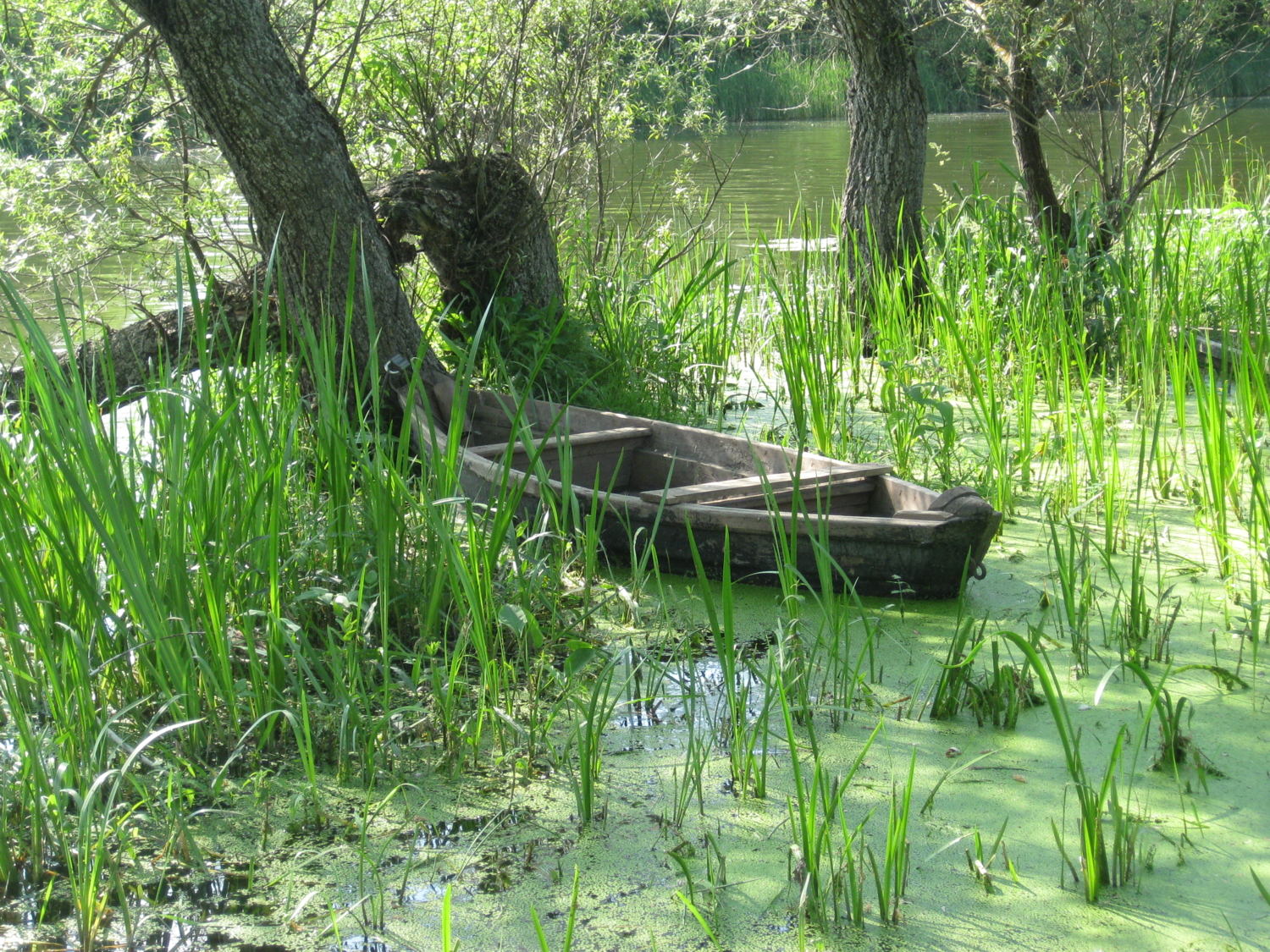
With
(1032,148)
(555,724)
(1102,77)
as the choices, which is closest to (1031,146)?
(1032,148)

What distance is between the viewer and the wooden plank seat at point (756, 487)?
10.9 ft

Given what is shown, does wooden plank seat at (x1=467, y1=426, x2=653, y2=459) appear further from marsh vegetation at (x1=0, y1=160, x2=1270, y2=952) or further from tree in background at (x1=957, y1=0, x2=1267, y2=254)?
tree in background at (x1=957, y1=0, x2=1267, y2=254)

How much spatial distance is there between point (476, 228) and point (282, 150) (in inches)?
42.8

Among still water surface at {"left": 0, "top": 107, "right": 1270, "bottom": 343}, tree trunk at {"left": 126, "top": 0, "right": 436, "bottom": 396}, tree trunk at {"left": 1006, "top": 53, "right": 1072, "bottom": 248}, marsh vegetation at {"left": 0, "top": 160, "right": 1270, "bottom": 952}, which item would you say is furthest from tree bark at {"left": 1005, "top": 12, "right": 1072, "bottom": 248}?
tree trunk at {"left": 126, "top": 0, "right": 436, "bottom": 396}

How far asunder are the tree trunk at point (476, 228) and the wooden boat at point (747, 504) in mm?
1183

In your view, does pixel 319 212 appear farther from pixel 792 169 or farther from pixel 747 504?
pixel 792 169

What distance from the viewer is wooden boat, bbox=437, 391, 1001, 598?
2.95 m

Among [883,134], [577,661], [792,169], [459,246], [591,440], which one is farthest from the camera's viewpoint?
[792,169]

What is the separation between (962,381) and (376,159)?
2.87 m

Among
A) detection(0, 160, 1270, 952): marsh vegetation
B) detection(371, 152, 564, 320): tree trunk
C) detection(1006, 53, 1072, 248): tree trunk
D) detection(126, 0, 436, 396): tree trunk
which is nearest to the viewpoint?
detection(0, 160, 1270, 952): marsh vegetation

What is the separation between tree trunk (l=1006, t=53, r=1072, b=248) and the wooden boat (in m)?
2.61

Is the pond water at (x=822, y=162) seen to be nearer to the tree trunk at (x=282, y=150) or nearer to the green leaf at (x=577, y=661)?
the tree trunk at (x=282, y=150)

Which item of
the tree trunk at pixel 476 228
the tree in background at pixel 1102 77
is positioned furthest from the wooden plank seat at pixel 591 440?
the tree in background at pixel 1102 77

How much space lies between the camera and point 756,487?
136 inches
